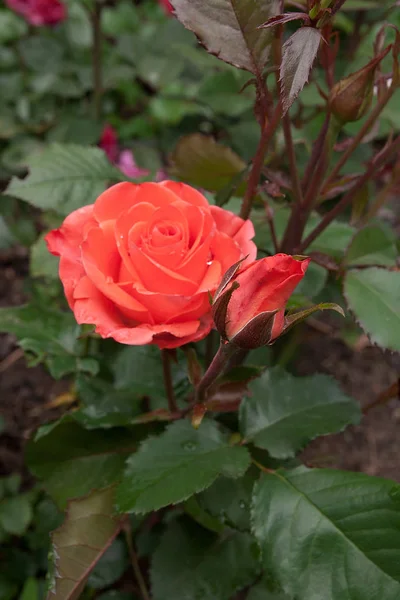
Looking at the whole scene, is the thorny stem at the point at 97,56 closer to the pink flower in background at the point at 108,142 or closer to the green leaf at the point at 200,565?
the pink flower in background at the point at 108,142

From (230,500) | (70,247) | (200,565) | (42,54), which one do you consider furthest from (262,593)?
(42,54)

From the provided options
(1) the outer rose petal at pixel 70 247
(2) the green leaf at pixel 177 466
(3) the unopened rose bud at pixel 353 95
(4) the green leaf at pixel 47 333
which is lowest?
(4) the green leaf at pixel 47 333

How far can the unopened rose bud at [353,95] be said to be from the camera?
1.62ft

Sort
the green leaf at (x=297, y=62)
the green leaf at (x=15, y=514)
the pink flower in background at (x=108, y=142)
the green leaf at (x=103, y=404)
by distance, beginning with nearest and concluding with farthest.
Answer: the green leaf at (x=297, y=62), the green leaf at (x=103, y=404), the green leaf at (x=15, y=514), the pink flower in background at (x=108, y=142)

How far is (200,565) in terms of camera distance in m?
0.72

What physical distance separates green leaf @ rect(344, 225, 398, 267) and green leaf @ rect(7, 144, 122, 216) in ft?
1.06

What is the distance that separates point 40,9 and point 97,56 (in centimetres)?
34

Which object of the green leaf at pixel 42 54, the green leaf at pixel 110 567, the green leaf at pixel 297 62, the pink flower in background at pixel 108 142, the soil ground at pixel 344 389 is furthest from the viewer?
the green leaf at pixel 42 54

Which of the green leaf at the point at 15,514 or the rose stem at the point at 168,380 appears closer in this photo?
the rose stem at the point at 168,380

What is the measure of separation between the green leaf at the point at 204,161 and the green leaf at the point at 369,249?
181 mm

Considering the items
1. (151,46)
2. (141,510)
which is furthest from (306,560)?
(151,46)

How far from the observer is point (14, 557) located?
1023 mm

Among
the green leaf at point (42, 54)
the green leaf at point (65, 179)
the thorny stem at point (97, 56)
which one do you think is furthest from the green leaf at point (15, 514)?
the green leaf at point (42, 54)

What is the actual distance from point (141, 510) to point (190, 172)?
43 centimetres
